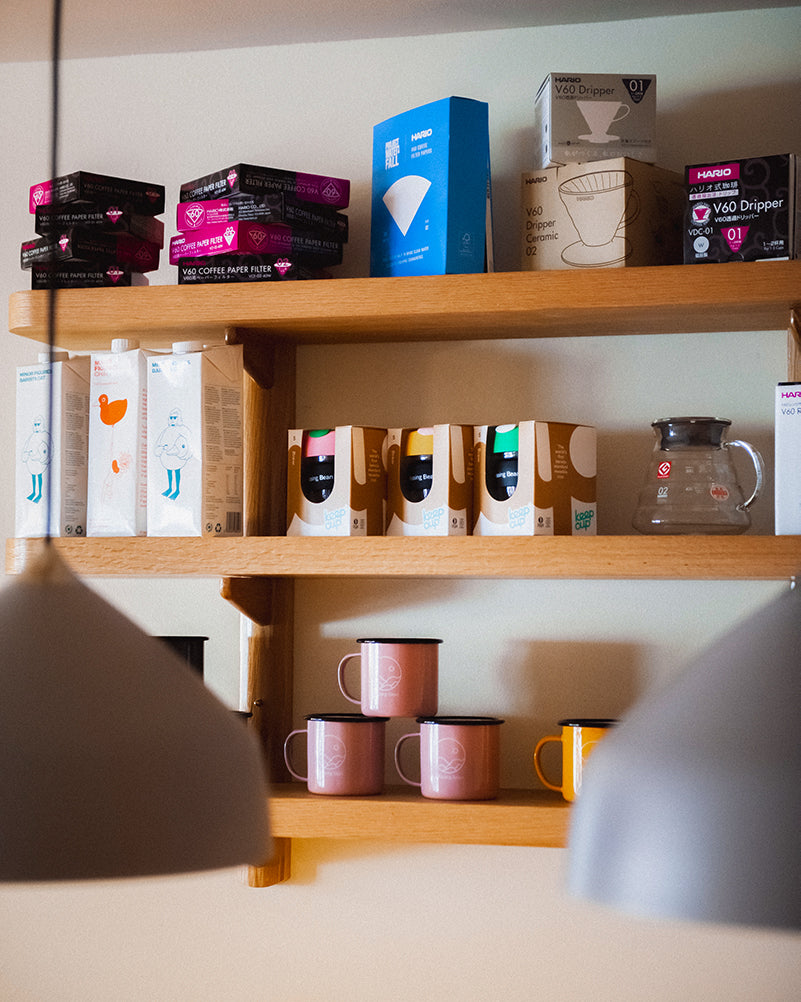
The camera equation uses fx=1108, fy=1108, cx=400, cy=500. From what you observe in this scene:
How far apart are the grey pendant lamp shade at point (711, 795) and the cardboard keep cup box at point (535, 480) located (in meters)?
Result: 0.73

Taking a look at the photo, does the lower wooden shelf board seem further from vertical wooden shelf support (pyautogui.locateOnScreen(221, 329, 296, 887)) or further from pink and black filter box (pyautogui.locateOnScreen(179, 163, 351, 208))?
pink and black filter box (pyautogui.locateOnScreen(179, 163, 351, 208))

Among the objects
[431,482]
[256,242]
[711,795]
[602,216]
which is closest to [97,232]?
[256,242]

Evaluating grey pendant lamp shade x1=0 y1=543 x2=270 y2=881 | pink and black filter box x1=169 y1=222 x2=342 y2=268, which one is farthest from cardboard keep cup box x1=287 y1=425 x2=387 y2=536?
grey pendant lamp shade x1=0 y1=543 x2=270 y2=881

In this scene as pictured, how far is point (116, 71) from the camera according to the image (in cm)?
171

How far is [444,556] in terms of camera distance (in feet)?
4.29

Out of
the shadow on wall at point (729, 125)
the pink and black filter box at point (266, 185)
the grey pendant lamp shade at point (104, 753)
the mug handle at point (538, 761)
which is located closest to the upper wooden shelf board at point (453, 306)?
the pink and black filter box at point (266, 185)

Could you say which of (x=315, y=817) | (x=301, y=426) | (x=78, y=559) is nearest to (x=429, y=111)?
(x=301, y=426)

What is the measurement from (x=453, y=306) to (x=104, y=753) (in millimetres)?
834

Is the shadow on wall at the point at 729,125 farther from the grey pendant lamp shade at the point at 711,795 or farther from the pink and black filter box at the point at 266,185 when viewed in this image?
the grey pendant lamp shade at the point at 711,795

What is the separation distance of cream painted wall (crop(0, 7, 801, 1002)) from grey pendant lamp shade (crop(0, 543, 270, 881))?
87cm

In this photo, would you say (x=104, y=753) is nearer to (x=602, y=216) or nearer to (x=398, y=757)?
(x=398, y=757)

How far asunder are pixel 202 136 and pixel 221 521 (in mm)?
643

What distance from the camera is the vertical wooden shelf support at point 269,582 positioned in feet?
4.83

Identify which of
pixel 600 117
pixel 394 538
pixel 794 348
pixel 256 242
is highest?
pixel 600 117
